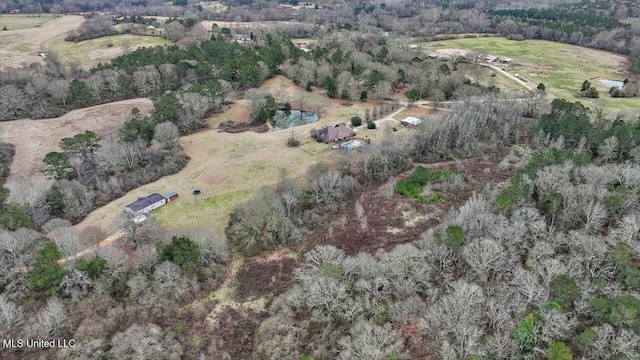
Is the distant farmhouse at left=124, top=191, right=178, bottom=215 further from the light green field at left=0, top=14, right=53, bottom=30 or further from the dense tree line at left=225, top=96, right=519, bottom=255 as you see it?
the light green field at left=0, top=14, right=53, bottom=30

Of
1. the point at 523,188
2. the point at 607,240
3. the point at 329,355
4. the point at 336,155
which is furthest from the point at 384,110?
the point at 329,355

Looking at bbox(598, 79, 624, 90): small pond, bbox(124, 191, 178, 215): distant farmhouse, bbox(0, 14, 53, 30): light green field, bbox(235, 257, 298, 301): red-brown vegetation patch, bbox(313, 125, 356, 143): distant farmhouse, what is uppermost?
bbox(0, 14, 53, 30): light green field

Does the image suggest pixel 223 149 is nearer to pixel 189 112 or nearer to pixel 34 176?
pixel 189 112

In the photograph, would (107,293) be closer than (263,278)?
Yes

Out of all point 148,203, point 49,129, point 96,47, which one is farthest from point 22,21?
point 148,203

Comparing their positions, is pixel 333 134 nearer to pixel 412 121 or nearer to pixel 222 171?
pixel 412 121

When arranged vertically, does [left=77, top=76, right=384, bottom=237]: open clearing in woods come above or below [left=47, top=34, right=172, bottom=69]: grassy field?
below

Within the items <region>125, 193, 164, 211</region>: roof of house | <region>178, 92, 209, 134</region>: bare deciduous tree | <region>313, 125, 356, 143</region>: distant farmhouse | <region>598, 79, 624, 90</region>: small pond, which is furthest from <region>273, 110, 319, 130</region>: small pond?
<region>598, 79, 624, 90</region>: small pond
